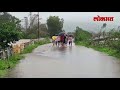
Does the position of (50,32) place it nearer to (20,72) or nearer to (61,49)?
(61,49)

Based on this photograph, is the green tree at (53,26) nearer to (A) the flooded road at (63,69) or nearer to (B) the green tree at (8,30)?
(A) the flooded road at (63,69)

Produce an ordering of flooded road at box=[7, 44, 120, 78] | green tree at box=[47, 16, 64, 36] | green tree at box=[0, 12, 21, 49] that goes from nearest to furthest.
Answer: flooded road at box=[7, 44, 120, 78] < green tree at box=[0, 12, 21, 49] < green tree at box=[47, 16, 64, 36]

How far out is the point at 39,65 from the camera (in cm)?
1020

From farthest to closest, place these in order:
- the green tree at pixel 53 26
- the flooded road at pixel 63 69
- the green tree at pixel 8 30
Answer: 1. the green tree at pixel 53 26
2. the green tree at pixel 8 30
3. the flooded road at pixel 63 69

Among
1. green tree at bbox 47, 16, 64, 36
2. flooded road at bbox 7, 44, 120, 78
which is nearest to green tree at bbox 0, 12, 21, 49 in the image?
flooded road at bbox 7, 44, 120, 78

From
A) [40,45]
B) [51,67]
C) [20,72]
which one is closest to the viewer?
[20,72]

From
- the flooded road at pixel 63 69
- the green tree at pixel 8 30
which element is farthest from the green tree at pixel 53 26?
the green tree at pixel 8 30

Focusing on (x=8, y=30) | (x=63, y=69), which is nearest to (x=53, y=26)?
(x=8, y=30)

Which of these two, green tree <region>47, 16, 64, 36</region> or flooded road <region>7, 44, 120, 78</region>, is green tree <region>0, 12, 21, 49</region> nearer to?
flooded road <region>7, 44, 120, 78</region>

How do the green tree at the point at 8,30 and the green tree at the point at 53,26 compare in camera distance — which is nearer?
the green tree at the point at 8,30

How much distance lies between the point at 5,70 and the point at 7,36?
1602mm

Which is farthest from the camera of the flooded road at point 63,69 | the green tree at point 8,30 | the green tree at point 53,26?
the green tree at point 53,26

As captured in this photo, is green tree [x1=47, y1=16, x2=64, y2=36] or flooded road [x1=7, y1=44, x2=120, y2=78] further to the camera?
green tree [x1=47, y1=16, x2=64, y2=36]
